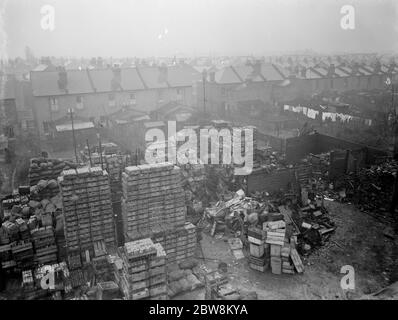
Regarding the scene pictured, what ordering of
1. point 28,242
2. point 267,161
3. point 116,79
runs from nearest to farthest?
point 28,242, point 267,161, point 116,79

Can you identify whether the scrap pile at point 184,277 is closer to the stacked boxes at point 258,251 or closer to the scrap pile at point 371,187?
the stacked boxes at point 258,251

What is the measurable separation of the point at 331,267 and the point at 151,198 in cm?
644

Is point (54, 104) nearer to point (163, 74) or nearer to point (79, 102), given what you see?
point (79, 102)

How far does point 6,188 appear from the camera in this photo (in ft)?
64.1

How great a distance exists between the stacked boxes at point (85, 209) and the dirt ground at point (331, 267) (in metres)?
3.69

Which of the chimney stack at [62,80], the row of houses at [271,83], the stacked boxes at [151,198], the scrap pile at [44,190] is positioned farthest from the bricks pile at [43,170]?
the row of houses at [271,83]

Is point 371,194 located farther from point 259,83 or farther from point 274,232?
point 259,83

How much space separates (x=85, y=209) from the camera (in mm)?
11648

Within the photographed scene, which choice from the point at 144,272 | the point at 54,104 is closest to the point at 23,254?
the point at 144,272

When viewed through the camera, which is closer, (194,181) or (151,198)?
(151,198)

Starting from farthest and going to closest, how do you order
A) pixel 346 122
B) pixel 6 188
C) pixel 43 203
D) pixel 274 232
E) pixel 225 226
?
1. pixel 346 122
2. pixel 6 188
3. pixel 43 203
4. pixel 225 226
5. pixel 274 232

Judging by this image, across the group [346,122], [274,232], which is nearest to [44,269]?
[274,232]

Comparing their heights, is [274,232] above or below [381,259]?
above
